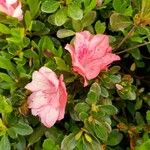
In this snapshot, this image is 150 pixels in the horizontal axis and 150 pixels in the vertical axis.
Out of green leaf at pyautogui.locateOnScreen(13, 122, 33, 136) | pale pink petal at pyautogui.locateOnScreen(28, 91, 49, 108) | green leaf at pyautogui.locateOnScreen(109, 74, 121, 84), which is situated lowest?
green leaf at pyautogui.locateOnScreen(13, 122, 33, 136)

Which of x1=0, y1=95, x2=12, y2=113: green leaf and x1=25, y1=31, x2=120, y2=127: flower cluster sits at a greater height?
x1=25, y1=31, x2=120, y2=127: flower cluster

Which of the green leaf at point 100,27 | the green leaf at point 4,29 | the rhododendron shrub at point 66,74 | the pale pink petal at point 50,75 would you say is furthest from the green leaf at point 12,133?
the green leaf at point 100,27

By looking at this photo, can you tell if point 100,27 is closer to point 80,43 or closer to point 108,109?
point 80,43

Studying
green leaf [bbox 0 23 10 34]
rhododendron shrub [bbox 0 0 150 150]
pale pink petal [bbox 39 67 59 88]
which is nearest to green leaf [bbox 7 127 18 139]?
rhododendron shrub [bbox 0 0 150 150]

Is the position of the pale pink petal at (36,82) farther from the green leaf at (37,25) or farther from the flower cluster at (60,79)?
the green leaf at (37,25)

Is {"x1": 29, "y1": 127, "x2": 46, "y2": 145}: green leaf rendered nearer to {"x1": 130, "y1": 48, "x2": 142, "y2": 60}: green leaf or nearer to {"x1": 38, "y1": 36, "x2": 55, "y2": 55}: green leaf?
{"x1": 38, "y1": 36, "x2": 55, "y2": 55}: green leaf

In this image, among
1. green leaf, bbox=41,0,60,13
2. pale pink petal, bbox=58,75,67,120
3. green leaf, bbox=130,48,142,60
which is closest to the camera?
pale pink petal, bbox=58,75,67,120
